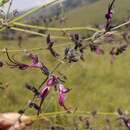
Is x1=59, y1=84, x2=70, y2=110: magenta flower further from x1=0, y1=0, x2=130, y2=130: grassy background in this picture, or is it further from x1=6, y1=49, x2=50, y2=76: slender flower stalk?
x1=0, y1=0, x2=130, y2=130: grassy background

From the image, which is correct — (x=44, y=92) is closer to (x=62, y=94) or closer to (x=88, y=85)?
(x=62, y=94)

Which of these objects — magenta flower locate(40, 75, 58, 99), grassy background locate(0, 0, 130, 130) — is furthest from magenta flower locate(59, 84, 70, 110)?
grassy background locate(0, 0, 130, 130)

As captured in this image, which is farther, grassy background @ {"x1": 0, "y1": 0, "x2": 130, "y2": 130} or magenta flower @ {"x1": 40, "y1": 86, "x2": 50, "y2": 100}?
grassy background @ {"x1": 0, "y1": 0, "x2": 130, "y2": 130}

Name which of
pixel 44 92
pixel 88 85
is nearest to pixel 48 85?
pixel 44 92

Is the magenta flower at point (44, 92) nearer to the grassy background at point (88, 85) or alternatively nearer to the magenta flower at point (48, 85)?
the magenta flower at point (48, 85)

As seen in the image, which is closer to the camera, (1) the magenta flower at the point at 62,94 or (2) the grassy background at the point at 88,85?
(1) the magenta flower at the point at 62,94

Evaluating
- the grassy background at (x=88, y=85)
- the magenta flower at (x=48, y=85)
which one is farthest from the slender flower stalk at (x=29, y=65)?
the grassy background at (x=88, y=85)

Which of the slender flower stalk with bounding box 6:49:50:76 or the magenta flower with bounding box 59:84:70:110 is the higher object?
the slender flower stalk with bounding box 6:49:50:76

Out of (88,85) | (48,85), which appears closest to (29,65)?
(48,85)

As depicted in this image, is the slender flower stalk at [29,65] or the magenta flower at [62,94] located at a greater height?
the slender flower stalk at [29,65]

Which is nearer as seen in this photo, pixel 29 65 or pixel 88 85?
pixel 29 65

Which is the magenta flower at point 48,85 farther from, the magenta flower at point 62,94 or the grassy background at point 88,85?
the grassy background at point 88,85

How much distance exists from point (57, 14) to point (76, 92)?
2793 millimetres

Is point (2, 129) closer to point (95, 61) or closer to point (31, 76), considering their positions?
point (31, 76)
